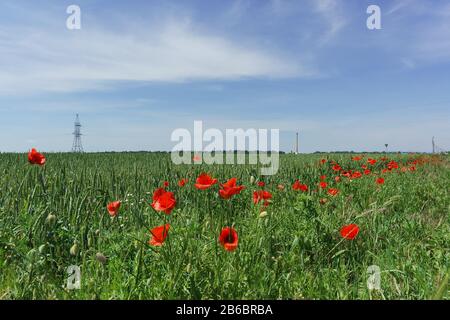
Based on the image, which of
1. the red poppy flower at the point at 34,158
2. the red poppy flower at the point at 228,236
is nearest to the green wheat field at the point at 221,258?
the red poppy flower at the point at 228,236

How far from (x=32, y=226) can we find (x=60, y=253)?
1.07ft

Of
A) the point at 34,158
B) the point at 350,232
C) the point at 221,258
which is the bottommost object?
the point at 221,258

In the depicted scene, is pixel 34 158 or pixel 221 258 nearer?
pixel 221 258

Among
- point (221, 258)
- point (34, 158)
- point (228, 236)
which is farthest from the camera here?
point (34, 158)

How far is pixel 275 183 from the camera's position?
654cm

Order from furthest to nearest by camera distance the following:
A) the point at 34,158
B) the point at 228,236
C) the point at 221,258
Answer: the point at 34,158 < the point at 221,258 < the point at 228,236

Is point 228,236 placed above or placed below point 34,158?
below

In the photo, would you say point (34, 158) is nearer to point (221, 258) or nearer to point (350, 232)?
point (221, 258)

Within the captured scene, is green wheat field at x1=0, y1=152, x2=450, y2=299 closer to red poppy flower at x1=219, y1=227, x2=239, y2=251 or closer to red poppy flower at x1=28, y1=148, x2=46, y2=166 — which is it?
red poppy flower at x1=219, y1=227, x2=239, y2=251

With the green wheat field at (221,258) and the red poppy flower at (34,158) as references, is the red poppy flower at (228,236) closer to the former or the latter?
the green wheat field at (221,258)

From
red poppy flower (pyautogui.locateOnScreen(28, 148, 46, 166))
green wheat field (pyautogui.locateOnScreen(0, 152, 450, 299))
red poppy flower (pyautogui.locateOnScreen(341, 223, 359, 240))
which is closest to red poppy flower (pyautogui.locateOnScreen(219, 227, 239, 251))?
green wheat field (pyautogui.locateOnScreen(0, 152, 450, 299))

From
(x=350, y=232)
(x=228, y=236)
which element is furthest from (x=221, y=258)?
(x=350, y=232)
